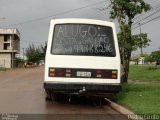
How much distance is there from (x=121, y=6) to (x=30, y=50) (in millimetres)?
98609

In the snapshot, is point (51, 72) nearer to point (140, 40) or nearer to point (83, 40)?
point (83, 40)

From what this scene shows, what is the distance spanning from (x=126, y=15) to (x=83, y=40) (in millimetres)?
8130

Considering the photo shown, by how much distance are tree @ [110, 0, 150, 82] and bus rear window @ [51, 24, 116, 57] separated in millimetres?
5497

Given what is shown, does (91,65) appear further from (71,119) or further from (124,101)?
(71,119)

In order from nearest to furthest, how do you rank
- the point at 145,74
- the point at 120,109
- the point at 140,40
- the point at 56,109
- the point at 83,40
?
the point at 120,109 < the point at 56,109 < the point at 83,40 < the point at 140,40 < the point at 145,74

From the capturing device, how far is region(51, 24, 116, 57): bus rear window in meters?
14.6

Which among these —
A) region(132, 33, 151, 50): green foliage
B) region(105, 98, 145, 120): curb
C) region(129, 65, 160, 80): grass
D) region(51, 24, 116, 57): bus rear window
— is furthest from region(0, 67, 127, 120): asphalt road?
region(129, 65, 160, 80): grass

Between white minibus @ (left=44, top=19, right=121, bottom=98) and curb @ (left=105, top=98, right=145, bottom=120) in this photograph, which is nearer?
curb @ (left=105, top=98, right=145, bottom=120)

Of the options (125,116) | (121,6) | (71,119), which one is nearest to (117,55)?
(125,116)

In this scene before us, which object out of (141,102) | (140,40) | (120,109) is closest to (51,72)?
(120,109)

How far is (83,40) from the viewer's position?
14734 millimetres

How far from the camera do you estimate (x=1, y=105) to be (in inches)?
575

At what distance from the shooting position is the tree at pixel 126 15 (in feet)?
67.1

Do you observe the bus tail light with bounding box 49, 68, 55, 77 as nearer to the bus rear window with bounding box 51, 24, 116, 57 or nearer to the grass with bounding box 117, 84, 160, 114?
the bus rear window with bounding box 51, 24, 116, 57
